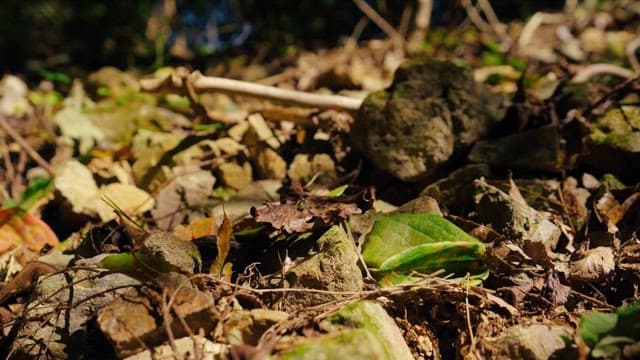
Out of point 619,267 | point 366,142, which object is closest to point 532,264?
point 619,267

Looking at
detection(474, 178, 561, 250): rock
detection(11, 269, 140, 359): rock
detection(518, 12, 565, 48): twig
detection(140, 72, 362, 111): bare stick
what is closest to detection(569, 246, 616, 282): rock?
detection(474, 178, 561, 250): rock

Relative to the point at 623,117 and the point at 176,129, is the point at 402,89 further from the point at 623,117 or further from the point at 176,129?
the point at 176,129

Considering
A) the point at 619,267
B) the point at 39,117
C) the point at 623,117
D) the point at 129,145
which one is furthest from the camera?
the point at 39,117

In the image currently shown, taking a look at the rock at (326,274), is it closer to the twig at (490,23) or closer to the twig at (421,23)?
the twig at (490,23)

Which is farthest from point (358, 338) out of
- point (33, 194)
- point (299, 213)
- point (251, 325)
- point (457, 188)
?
point (33, 194)

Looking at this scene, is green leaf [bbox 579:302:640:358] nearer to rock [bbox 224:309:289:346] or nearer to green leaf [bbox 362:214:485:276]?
green leaf [bbox 362:214:485:276]

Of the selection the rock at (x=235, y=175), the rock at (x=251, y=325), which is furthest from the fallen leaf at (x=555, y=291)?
the rock at (x=235, y=175)
